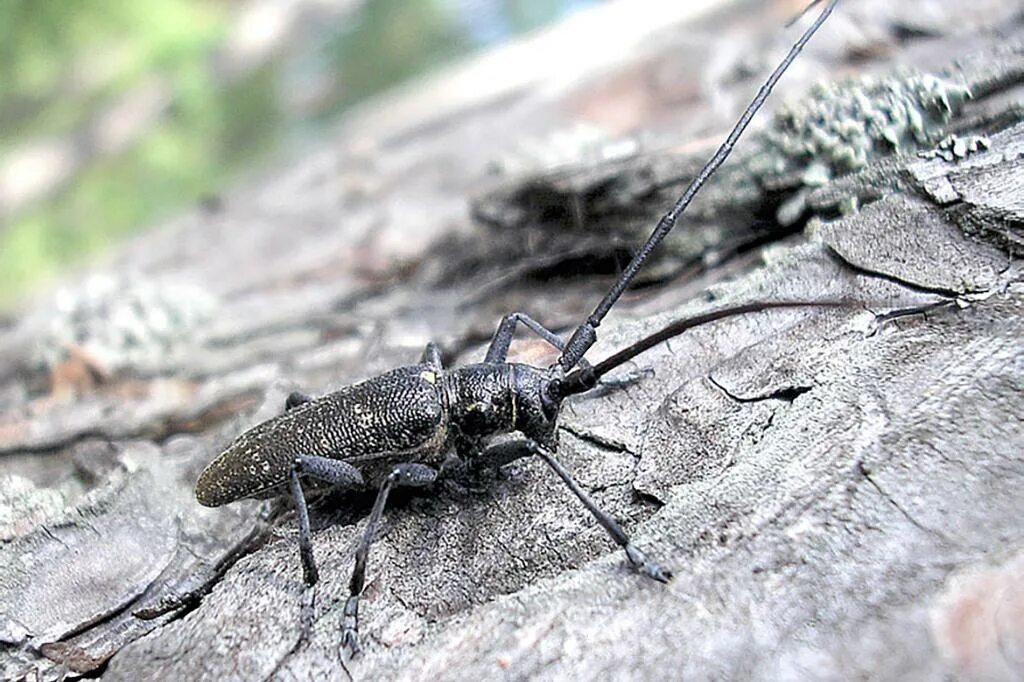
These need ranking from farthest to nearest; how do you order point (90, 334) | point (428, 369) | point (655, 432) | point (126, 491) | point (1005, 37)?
1. point (90, 334)
2. point (1005, 37)
3. point (428, 369)
4. point (126, 491)
5. point (655, 432)

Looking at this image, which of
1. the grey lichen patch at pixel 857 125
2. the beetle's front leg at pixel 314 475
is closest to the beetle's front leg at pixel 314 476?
the beetle's front leg at pixel 314 475

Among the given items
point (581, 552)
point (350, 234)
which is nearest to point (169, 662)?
point (581, 552)

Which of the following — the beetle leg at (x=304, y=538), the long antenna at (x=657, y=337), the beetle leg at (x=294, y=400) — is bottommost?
the beetle leg at (x=304, y=538)

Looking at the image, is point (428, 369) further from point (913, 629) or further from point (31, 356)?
point (31, 356)

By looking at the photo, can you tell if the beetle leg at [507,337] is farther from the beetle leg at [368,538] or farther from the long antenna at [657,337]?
the beetle leg at [368,538]

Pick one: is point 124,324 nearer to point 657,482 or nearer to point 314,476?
point 314,476

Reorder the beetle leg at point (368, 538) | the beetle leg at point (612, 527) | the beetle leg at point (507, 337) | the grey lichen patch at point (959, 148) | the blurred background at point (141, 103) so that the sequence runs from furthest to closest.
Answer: the blurred background at point (141, 103) < the beetle leg at point (507, 337) < the grey lichen patch at point (959, 148) < the beetle leg at point (368, 538) < the beetle leg at point (612, 527)
